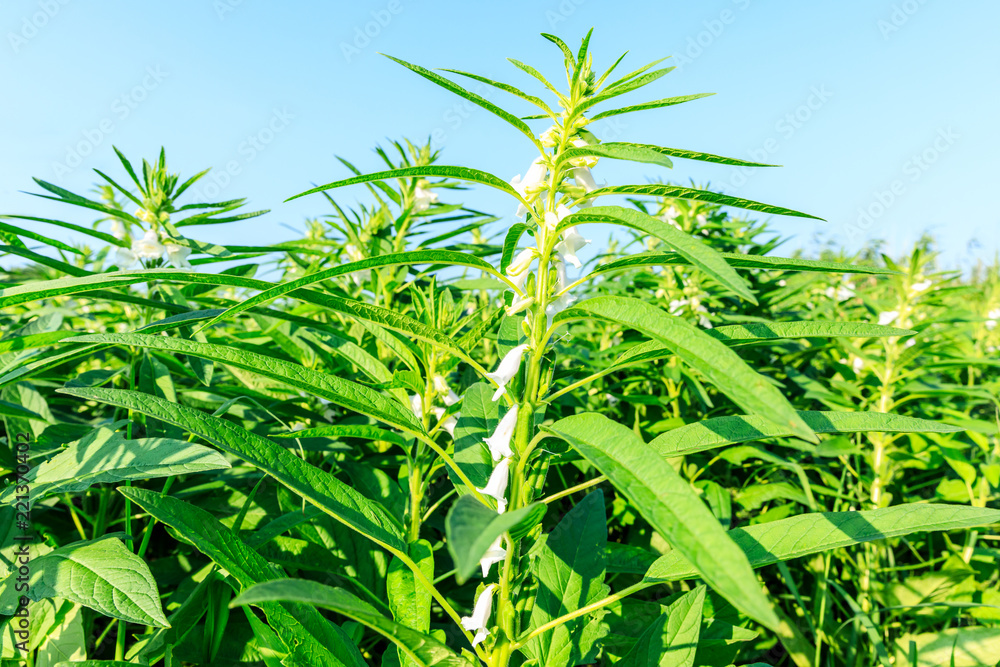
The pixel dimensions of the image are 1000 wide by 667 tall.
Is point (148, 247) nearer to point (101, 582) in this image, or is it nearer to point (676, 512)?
point (101, 582)

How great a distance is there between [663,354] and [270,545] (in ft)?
3.93

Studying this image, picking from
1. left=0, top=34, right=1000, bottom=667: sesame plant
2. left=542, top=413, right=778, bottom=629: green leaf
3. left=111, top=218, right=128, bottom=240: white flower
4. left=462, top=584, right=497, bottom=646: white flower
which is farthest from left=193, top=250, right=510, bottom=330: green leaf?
left=111, top=218, right=128, bottom=240: white flower

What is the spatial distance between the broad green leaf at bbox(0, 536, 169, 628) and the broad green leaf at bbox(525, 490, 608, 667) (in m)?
0.74

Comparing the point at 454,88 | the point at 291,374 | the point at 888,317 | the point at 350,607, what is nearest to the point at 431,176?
the point at 454,88

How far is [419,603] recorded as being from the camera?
1251mm

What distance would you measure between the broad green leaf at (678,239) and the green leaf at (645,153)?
8 cm

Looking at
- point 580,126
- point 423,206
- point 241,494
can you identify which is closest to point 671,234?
point 580,126

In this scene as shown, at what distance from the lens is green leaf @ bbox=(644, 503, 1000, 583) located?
0.94 m

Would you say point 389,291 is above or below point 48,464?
above

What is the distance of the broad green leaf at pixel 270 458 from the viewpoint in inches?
34.8

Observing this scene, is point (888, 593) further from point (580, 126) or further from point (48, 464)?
point (48, 464)

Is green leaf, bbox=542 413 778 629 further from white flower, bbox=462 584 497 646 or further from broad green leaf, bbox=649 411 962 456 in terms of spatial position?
white flower, bbox=462 584 497 646

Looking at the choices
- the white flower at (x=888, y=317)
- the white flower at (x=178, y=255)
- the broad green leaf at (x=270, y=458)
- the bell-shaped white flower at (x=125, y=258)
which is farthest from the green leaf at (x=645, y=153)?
the white flower at (x=888, y=317)

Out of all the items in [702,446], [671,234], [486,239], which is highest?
[486,239]
